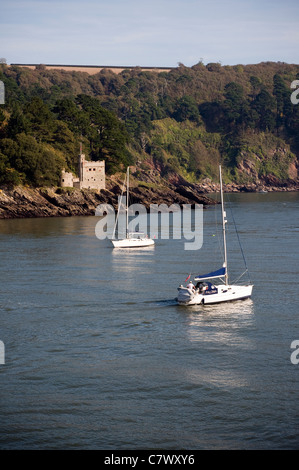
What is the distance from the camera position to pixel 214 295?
132 ft

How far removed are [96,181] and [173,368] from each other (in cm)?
8936

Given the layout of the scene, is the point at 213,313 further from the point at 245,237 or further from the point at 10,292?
the point at 245,237

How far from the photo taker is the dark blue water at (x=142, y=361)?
76.2 feet

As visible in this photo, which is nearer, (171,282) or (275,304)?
(275,304)

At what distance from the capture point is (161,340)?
3319 centimetres

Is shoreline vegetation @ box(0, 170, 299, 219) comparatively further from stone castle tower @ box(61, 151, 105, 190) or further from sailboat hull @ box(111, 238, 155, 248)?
sailboat hull @ box(111, 238, 155, 248)

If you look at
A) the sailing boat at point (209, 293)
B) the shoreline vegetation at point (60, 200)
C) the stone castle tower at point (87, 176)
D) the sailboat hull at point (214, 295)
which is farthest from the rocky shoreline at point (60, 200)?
the sailboat hull at point (214, 295)

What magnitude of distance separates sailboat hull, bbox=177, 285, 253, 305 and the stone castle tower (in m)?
72.5

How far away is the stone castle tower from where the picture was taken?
11134cm

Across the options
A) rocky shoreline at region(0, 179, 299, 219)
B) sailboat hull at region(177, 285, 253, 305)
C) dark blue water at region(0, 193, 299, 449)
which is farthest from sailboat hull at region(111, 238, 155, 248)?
rocky shoreline at region(0, 179, 299, 219)

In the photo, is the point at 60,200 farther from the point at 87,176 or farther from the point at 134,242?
the point at 134,242

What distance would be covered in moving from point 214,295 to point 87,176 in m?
77.6
